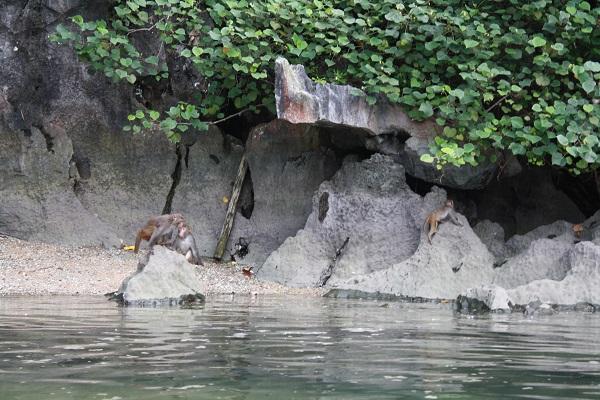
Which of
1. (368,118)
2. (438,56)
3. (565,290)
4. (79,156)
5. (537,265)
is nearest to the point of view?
(565,290)

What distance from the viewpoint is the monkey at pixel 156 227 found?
14102mm

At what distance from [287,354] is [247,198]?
9.56 metres

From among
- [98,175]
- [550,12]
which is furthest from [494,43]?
[98,175]

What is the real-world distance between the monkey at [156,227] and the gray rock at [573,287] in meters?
5.39

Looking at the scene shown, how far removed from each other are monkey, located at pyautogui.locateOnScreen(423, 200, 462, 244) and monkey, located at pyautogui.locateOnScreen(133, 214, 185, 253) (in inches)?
141

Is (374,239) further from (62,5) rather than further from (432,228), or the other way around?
(62,5)

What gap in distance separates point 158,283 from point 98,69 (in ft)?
16.1

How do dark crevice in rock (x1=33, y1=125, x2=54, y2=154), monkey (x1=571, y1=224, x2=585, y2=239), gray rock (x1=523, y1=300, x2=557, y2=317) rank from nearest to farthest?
gray rock (x1=523, y1=300, x2=557, y2=317) < monkey (x1=571, y1=224, x2=585, y2=239) < dark crevice in rock (x1=33, y1=125, x2=54, y2=154)

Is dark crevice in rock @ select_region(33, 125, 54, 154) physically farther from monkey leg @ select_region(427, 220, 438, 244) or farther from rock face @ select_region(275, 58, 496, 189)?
monkey leg @ select_region(427, 220, 438, 244)

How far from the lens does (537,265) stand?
12.3 metres

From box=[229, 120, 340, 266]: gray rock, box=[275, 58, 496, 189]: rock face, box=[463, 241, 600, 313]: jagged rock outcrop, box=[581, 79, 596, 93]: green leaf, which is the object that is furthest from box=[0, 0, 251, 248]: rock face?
box=[463, 241, 600, 313]: jagged rock outcrop

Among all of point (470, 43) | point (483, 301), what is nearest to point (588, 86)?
point (470, 43)

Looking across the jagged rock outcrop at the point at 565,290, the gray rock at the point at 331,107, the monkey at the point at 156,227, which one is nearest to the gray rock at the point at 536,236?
the jagged rock outcrop at the point at 565,290

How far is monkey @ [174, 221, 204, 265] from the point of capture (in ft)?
46.2
